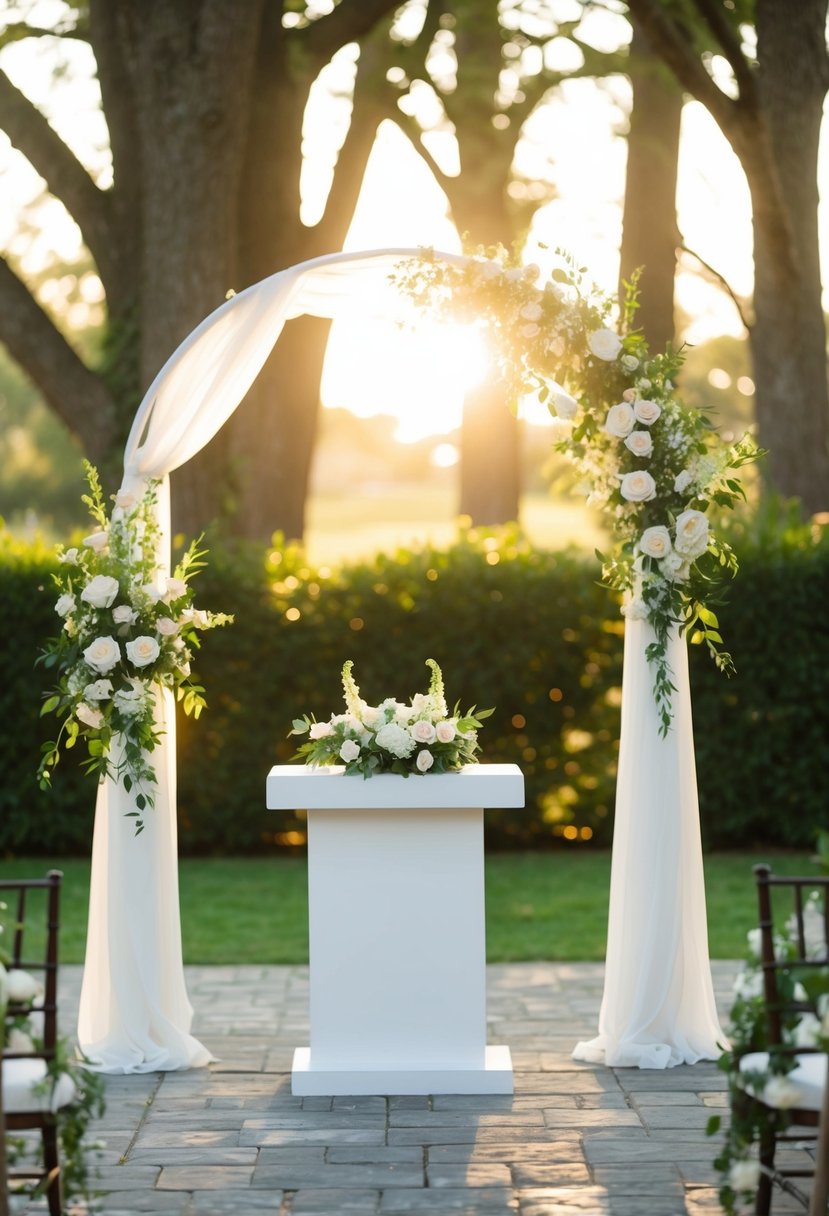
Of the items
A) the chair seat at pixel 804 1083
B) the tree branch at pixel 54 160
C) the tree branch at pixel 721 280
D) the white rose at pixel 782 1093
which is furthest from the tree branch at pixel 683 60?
the white rose at pixel 782 1093

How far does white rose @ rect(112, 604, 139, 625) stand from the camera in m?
5.96

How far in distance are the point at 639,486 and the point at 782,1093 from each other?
2683 mm

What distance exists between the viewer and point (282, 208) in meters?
11.7

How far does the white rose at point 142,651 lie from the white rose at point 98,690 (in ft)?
0.47

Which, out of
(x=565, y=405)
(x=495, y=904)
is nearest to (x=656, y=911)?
(x=565, y=405)

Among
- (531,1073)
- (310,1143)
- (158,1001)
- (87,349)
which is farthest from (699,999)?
(87,349)

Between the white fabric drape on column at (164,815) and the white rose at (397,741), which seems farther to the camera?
the white fabric drape on column at (164,815)

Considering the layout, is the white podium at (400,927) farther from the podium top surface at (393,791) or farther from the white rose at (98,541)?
the white rose at (98,541)

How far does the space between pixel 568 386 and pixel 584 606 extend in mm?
4252

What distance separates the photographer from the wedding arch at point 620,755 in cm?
603

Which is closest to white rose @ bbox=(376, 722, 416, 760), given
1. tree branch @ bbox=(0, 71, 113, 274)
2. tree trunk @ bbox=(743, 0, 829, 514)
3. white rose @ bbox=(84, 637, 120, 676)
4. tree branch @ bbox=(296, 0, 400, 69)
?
white rose @ bbox=(84, 637, 120, 676)

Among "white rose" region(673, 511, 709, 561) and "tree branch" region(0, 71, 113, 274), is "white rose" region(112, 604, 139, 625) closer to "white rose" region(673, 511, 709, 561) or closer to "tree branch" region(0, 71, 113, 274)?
"white rose" region(673, 511, 709, 561)

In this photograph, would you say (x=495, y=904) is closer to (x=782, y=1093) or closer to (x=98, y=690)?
(x=98, y=690)

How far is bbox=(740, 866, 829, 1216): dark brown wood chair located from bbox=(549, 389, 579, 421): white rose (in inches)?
103
